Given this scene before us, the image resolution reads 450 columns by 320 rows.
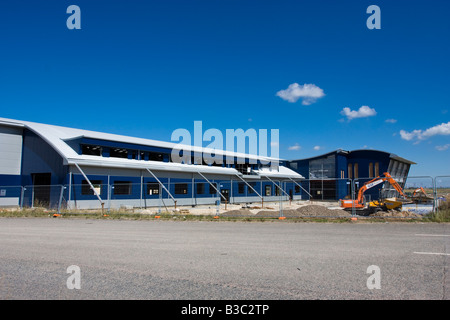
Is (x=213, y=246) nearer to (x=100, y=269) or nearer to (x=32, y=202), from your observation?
(x=100, y=269)

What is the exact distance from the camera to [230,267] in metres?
6.83

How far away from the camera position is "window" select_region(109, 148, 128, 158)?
3238 cm

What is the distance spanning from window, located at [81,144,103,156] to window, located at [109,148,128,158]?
4.00 feet

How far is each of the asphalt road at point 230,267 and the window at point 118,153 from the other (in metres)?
21.7

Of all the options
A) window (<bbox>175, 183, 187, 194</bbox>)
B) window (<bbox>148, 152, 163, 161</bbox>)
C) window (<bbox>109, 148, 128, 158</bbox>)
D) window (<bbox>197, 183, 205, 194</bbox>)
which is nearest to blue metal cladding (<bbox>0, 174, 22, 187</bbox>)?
window (<bbox>109, 148, 128, 158</bbox>)

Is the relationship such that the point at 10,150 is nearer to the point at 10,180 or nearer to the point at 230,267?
the point at 10,180

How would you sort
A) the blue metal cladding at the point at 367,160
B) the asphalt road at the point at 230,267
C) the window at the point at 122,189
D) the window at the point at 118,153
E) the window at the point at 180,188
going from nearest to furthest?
the asphalt road at the point at 230,267, the window at the point at 122,189, the window at the point at 118,153, the window at the point at 180,188, the blue metal cladding at the point at 367,160

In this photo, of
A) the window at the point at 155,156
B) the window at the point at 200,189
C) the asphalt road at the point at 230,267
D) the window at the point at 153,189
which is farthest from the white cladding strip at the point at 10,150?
the asphalt road at the point at 230,267

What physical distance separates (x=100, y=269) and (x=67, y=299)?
184cm

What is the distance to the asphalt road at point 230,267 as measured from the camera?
16.9 feet

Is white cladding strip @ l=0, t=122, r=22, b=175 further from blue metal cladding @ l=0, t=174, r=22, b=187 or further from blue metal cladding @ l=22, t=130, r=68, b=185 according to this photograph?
blue metal cladding @ l=22, t=130, r=68, b=185

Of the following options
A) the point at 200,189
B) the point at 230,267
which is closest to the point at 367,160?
the point at 200,189

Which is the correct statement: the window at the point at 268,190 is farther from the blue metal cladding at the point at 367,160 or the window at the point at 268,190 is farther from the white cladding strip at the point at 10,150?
the white cladding strip at the point at 10,150

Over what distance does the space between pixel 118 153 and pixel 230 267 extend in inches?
1109
